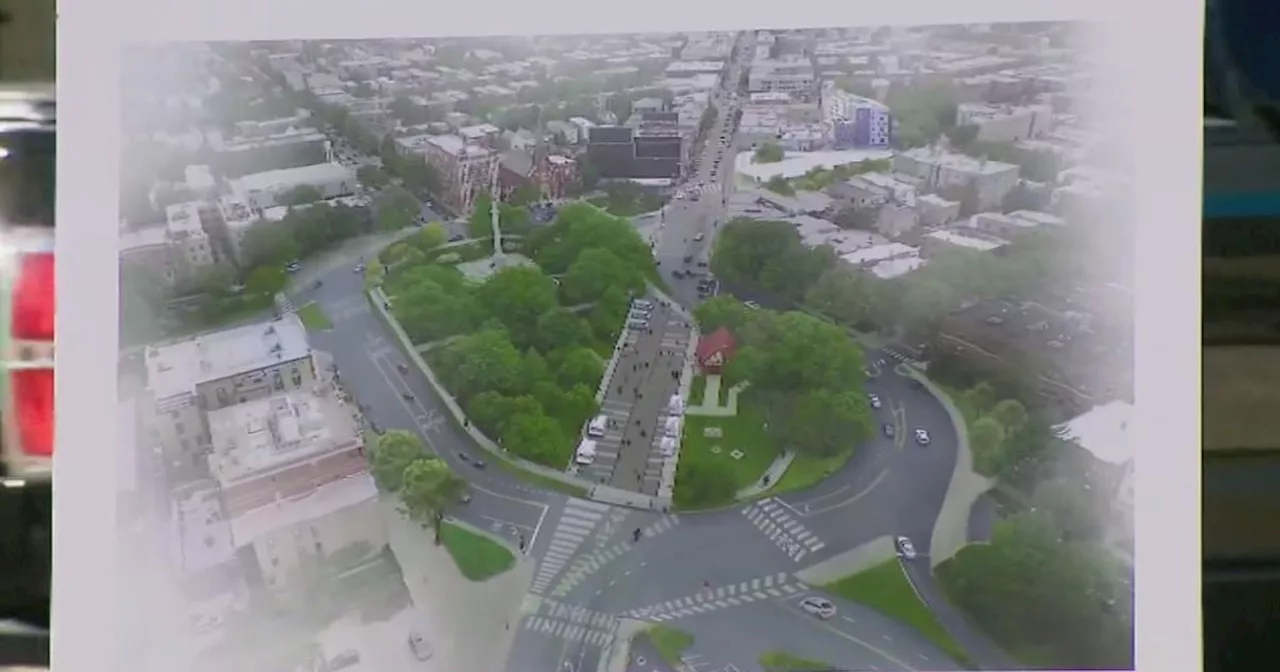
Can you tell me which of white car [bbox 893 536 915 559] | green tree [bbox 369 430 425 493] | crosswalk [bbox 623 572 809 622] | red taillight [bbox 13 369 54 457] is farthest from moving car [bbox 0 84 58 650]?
white car [bbox 893 536 915 559]

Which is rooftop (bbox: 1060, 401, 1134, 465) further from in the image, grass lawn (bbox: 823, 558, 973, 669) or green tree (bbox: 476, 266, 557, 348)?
green tree (bbox: 476, 266, 557, 348)

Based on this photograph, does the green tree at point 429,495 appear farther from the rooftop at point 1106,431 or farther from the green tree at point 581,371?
the rooftop at point 1106,431

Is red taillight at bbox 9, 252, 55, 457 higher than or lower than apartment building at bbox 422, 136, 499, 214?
lower

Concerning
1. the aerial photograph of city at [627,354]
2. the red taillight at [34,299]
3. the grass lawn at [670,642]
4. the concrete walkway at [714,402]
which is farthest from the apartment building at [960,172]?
the red taillight at [34,299]

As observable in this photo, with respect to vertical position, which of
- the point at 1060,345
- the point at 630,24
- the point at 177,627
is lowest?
the point at 177,627

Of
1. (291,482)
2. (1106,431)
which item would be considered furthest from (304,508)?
(1106,431)

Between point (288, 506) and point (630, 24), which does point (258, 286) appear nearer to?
point (288, 506)

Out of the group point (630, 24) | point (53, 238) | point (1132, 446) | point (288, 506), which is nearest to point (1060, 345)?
point (1132, 446)
